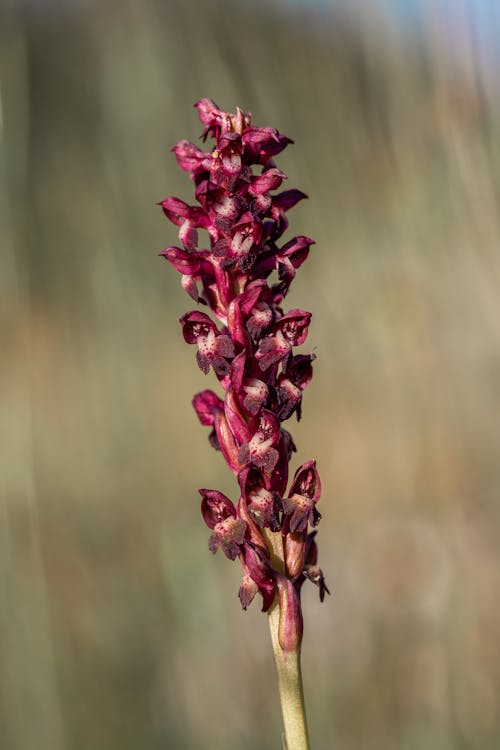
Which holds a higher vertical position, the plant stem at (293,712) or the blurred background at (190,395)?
the blurred background at (190,395)

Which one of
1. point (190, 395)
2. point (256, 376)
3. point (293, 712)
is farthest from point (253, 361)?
point (190, 395)

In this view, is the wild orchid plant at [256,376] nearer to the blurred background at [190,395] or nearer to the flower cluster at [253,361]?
the flower cluster at [253,361]

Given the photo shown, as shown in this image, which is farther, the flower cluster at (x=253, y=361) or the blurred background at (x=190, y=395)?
the blurred background at (x=190, y=395)

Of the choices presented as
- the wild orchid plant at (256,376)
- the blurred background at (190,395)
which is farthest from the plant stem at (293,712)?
the blurred background at (190,395)

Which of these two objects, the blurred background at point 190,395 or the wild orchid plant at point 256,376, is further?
the blurred background at point 190,395

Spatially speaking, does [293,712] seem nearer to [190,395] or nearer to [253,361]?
[253,361]

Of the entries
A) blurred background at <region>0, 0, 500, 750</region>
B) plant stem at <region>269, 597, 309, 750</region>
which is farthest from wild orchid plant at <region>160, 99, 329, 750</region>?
blurred background at <region>0, 0, 500, 750</region>

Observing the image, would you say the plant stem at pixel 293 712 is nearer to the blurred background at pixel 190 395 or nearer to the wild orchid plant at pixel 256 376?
the wild orchid plant at pixel 256 376
